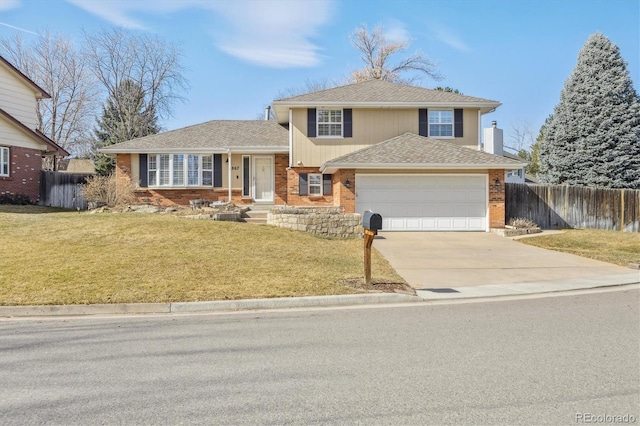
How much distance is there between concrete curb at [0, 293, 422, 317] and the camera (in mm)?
7207

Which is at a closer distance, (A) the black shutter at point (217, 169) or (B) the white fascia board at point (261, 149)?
(B) the white fascia board at point (261, 149)

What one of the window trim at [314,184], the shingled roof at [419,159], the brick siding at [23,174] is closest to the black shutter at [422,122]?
the shingled roof at [419,159]

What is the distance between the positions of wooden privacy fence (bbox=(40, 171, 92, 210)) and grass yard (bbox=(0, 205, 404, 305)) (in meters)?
9.07

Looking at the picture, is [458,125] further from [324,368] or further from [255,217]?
[324,368]

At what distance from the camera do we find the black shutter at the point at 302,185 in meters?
21.8

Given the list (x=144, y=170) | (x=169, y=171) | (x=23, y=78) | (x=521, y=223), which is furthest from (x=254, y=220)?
(x=23, y=78)

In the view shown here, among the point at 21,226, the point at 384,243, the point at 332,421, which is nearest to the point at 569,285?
the point at 384,243

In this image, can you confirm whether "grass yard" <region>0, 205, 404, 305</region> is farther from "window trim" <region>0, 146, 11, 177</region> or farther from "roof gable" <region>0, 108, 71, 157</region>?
"roof gable" <region>0, 108, 71, 157</region>

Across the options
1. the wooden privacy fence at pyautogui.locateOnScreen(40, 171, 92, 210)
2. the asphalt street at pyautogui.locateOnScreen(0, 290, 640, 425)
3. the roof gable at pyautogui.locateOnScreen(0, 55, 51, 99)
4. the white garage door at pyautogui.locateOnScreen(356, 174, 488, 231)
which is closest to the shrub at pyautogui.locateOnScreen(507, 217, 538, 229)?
the white garage door at pyautogui.locateOnScreen(356, 174, 488, 231)

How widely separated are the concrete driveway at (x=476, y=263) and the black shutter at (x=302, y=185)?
6165 millimetres

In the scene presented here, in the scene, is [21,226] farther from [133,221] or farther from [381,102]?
[381,102]

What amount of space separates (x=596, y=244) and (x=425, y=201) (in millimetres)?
6222

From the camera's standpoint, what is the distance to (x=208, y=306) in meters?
7.59

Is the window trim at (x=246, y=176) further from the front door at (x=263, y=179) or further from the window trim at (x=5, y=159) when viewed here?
the window trim at (x=5, y=159)
